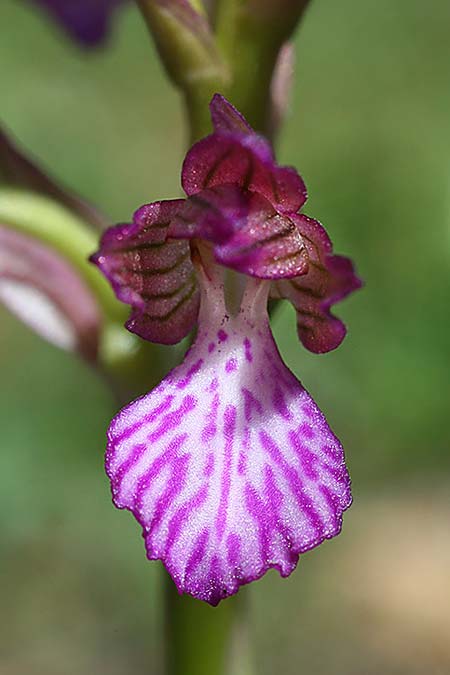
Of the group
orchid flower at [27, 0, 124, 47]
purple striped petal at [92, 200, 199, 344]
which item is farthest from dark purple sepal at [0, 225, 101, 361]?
orchid flower at [27, 0, 124, 47]

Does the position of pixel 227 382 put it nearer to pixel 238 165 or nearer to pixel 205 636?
pixel 238 165

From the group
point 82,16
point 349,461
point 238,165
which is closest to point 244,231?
point 238,165

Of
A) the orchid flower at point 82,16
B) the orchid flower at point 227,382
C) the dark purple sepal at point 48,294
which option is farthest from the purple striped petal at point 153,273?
the orchid flower at point 82,16

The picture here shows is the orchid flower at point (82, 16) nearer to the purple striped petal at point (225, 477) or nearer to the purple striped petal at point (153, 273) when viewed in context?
the purple striped petal at point (153, 273)

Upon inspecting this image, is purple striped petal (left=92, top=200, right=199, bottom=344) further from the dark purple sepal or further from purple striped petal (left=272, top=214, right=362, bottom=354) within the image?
the dark purple sepal

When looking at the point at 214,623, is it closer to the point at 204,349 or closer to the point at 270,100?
the point at 204,349
